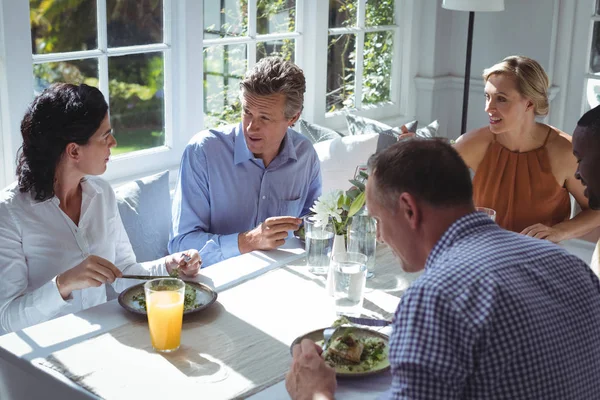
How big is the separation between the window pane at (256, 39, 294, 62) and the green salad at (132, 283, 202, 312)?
1.90 metres

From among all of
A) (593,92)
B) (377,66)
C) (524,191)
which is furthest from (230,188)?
(593,92)

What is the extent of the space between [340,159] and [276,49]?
0.65 meters

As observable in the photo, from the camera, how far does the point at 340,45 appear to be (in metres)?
4.01

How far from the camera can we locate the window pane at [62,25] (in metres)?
2.69

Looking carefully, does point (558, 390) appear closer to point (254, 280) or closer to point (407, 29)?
point (254, 280)

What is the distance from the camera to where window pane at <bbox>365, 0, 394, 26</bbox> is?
4.12 m

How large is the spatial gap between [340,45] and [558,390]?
3049 mm

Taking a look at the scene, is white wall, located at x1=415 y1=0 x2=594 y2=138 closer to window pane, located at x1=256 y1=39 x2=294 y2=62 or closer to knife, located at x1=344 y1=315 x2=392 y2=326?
window pane, located at x1=256 y1=39 x2=294 y2=62

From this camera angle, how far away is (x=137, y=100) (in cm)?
312

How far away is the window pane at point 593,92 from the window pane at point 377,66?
1.05 meters

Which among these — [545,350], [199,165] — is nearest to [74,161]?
[199,165]

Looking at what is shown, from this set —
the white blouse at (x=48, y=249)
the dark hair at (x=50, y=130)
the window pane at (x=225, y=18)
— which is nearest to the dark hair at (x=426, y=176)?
the white blouse at (x=48, y=249)

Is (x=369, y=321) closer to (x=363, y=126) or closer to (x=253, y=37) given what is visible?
(x=253, y=37)

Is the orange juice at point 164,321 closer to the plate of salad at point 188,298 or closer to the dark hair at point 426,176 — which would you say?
the plate of salad at point 188,298
